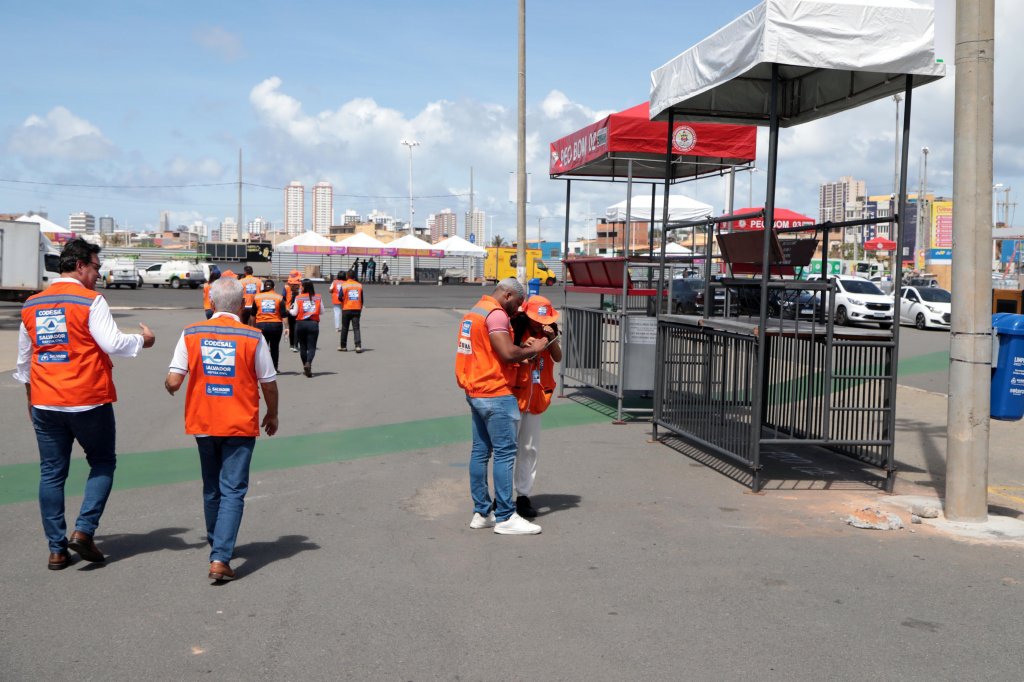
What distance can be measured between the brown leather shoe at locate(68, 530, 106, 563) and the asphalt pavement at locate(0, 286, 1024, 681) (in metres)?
0.09

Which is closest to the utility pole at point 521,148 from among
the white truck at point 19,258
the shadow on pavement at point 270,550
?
the shadow on pavement at point 270,550

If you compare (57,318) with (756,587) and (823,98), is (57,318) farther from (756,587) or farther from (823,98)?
(823,98)

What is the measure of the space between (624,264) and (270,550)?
21.0 ft

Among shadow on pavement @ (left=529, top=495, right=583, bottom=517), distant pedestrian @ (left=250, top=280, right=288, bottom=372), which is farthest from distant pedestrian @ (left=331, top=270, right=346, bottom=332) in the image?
shadow on pavement @ (left=529, top=495, right=583, bottom=517)

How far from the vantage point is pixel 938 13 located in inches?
273

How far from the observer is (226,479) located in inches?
213

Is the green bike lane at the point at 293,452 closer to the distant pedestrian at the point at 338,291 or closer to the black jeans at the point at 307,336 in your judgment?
the black jeans at the point at 307,336

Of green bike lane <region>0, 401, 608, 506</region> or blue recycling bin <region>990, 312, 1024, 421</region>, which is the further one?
green bike lane <region>0, 401, 608, 506</region>

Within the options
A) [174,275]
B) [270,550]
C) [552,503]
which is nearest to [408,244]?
[174,275]

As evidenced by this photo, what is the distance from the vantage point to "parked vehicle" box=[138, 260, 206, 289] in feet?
177

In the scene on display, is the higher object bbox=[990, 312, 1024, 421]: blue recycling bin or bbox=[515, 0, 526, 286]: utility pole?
bbox=[515, 0, 526, 286]: utility pole

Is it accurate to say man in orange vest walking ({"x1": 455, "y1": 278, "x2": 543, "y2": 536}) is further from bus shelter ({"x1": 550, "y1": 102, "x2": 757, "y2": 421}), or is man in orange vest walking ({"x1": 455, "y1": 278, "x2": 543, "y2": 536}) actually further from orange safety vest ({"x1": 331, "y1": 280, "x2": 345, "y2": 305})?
orange safety vest ({"x1": 331, "y1": 280, "x2": 345, "y2": 305})

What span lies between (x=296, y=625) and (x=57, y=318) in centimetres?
226

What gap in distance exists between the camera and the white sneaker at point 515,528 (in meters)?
6.42
